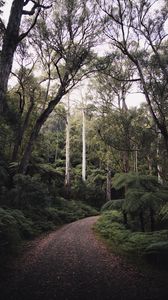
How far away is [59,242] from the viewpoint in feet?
28.5

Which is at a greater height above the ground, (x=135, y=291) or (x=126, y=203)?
(x=126, y=203)

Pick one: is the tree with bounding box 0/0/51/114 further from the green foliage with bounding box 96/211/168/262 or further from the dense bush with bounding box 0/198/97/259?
the green foliage with bounding box 96/211/168/262

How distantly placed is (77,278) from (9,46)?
6.12 metres

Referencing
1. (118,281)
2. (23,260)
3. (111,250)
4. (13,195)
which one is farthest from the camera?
(13,195)

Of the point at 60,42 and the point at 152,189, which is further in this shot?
the point at 60,42

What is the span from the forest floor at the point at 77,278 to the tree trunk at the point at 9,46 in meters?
4.25

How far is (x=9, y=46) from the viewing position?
7352 millimetres

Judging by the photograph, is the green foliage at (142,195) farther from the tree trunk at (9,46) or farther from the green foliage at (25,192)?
the tree trunk at (9,46)

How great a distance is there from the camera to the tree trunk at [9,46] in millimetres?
7168

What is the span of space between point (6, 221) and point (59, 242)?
2494 mm

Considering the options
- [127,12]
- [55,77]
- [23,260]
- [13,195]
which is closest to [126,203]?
[23,260]

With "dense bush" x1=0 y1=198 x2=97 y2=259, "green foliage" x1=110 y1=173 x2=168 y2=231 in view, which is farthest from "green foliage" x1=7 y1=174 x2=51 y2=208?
"green foliage" x1=110 y1=173 x2=168 y2=231

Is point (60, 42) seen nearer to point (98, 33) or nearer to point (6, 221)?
point (98, 33)

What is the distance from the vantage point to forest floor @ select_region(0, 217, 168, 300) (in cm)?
427
